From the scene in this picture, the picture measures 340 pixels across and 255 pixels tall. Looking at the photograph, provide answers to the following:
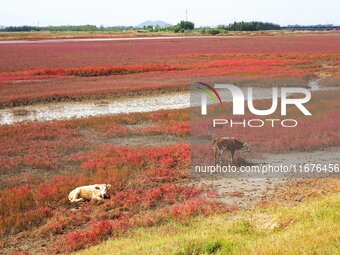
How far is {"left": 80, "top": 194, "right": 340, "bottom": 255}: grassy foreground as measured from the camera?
6348mm

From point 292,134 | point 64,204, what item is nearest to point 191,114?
point 292,134

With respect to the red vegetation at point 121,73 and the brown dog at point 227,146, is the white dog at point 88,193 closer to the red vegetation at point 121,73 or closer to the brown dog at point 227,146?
the brown dog at point 227,146

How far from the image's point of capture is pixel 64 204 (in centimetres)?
1292

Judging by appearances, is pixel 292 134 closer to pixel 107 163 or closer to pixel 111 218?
pixel 107 163

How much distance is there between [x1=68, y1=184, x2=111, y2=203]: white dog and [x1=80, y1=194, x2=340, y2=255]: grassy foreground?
3.01 metres

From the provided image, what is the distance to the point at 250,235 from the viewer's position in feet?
27.1

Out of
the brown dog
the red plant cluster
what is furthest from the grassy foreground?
the red plant cluster

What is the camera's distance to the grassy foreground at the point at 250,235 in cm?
635

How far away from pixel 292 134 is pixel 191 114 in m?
7.76

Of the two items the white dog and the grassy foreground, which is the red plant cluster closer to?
the white dog

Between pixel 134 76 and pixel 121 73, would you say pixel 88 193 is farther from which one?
pixel 121 73

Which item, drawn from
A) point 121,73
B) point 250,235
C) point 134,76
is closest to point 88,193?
point 250,235

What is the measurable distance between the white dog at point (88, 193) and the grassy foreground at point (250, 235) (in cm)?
301

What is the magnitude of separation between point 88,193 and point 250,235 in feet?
20.3
